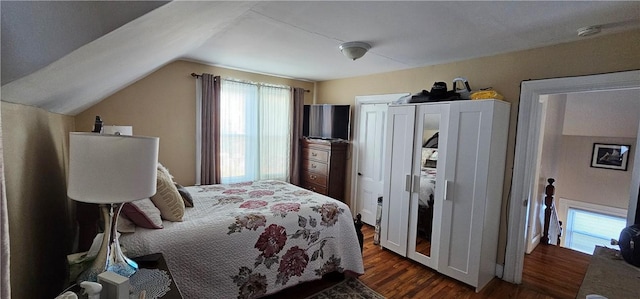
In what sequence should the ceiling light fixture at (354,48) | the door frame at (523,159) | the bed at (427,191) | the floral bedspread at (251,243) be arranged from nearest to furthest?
the floral bedspread at (251,243), the door frame at (523,159), the ceiling light fixture at (354,48), the bed at (427,191)

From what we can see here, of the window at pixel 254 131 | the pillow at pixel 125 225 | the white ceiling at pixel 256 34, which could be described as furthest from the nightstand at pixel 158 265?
the window at pixel 254 131

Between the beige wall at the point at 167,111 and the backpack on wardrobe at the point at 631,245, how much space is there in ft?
13.9

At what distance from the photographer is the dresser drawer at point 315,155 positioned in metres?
4.20

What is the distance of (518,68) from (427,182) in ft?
4.70

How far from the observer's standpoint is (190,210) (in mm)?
2225

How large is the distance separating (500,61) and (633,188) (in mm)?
1501

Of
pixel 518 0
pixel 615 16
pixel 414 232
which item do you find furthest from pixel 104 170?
pixel 615 16

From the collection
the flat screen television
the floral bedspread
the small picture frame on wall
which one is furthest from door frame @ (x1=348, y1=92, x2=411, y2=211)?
the small picture frame on wall

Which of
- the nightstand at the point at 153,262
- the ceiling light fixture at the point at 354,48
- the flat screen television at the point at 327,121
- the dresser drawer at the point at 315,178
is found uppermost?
the ceiling light fixture at the point at 354,48

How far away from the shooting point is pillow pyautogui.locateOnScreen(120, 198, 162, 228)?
1664 millimetres

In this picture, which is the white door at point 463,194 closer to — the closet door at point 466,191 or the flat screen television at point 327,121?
the closet door at point 466,191

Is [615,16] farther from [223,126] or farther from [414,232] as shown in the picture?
[223,126]

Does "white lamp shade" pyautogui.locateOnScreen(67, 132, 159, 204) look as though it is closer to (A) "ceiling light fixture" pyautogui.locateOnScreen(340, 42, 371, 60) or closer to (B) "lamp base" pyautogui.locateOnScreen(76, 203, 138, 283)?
(B) "lamp base" pyautogui.locateOnScreen(76, 203, 138, 283)

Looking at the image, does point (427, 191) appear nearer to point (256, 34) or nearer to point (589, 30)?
point (589, 30)
